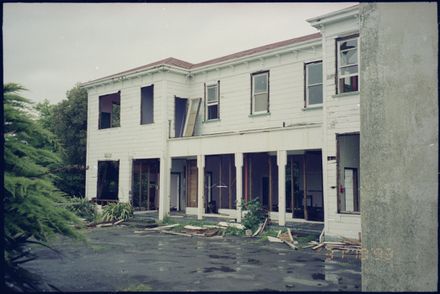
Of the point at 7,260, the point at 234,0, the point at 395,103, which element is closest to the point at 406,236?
the point at 395,103

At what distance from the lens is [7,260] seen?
622 centimetres

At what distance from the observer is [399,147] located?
16.6 feet

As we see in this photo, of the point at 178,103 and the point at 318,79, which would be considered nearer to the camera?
the point at 318,79

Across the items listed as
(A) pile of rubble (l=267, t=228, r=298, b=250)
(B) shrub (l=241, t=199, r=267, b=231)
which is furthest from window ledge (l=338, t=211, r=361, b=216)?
(B) shrub (l=241, t=199, r=267, b=231)

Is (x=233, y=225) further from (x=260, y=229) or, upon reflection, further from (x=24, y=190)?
(x=24, y=190)

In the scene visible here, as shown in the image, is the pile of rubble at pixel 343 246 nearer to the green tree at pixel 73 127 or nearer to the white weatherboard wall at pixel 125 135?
the white weatherboard wall at pixel 125 135

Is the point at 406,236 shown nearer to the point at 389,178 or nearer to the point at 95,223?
the point at 389,178

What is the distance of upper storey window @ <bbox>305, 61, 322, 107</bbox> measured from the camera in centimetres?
1703

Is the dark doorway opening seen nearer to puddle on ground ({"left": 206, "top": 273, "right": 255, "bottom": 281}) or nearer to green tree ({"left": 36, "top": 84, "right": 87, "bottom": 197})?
green tree ({"left": 36, "top": 84, "right": 87, "bottom": 197})

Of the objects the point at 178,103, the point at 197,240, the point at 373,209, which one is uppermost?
the point at 178,103

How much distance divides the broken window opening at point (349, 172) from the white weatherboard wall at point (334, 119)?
2.06ft

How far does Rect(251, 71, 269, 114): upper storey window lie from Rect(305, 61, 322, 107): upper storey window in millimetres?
2272

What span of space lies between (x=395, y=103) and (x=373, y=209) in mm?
1405

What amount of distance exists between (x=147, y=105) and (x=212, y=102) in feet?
13.5
